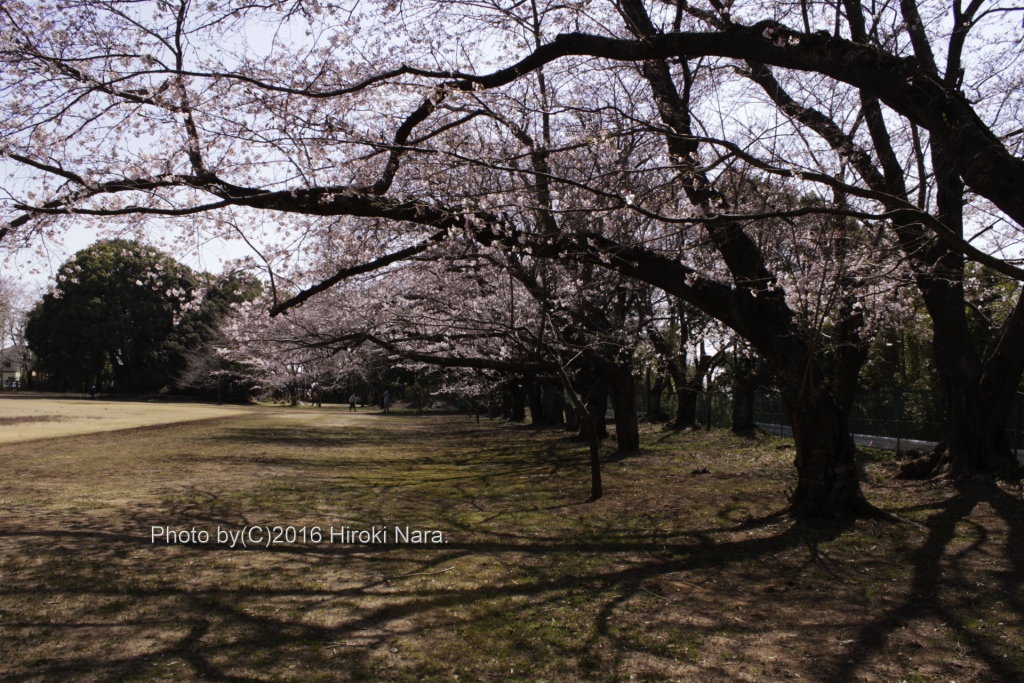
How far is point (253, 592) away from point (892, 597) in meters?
4.42

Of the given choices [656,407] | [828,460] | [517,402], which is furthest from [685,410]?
[828,460]

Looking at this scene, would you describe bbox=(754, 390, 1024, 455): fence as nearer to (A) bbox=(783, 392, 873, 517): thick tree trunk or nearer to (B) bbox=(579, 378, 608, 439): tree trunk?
(B) bbox=(579, 378, 608, 439): tree trunk

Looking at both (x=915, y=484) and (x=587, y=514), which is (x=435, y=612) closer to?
(x=587, y=514)

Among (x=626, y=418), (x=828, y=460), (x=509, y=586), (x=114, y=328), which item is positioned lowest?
(x=509, y=586)

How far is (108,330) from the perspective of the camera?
50.2 m

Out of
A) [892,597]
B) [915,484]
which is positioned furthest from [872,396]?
[892,597]

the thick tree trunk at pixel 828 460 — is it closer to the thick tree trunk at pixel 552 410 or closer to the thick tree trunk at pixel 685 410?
the thick tree trunk at pixel 685 410

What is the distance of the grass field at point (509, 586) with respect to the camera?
3.90 metres

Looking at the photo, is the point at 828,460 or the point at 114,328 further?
the point at 114,328

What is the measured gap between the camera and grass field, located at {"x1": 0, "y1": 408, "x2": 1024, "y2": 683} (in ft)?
12.8

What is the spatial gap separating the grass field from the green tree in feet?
143

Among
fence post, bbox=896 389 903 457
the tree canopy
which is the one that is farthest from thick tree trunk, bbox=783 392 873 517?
the tree canopy

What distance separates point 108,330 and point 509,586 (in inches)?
2066

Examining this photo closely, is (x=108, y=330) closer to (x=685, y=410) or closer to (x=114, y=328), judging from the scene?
(x=114, y=328)
